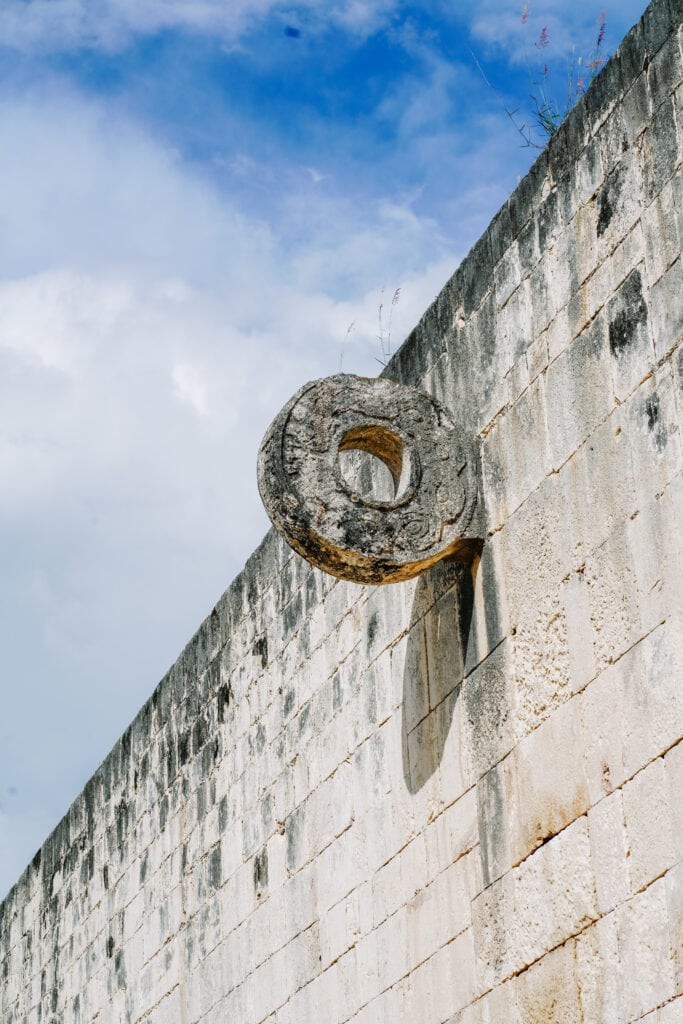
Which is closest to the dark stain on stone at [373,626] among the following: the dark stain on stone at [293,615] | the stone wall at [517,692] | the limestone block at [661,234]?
the stone wall at [517,692]

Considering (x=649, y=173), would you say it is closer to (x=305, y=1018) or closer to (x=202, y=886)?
(x=305, y=1018)

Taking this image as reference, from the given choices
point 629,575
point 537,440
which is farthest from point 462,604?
point 629,575

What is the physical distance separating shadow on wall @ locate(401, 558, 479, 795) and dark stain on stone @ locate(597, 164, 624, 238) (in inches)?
46.2

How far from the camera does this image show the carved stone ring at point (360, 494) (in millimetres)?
5027

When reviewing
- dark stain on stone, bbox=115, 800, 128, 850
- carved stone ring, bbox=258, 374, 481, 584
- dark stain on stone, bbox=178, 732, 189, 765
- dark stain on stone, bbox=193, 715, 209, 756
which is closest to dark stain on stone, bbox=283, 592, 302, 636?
dark stain on stone, bbox=193, 715, 209, 756

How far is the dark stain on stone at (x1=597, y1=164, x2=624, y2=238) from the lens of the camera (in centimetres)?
469

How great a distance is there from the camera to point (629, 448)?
443cm

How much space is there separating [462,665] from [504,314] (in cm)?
114

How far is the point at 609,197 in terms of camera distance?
4730 mm

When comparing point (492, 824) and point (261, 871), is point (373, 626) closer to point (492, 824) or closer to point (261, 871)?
point (492, 824)

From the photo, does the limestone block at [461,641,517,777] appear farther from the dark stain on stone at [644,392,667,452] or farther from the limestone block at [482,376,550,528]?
the dark stain on stone at [644,392,667,452]

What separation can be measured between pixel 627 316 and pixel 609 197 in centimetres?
42

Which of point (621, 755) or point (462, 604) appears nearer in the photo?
point (621, 755)

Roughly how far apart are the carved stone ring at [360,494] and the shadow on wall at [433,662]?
19cm
